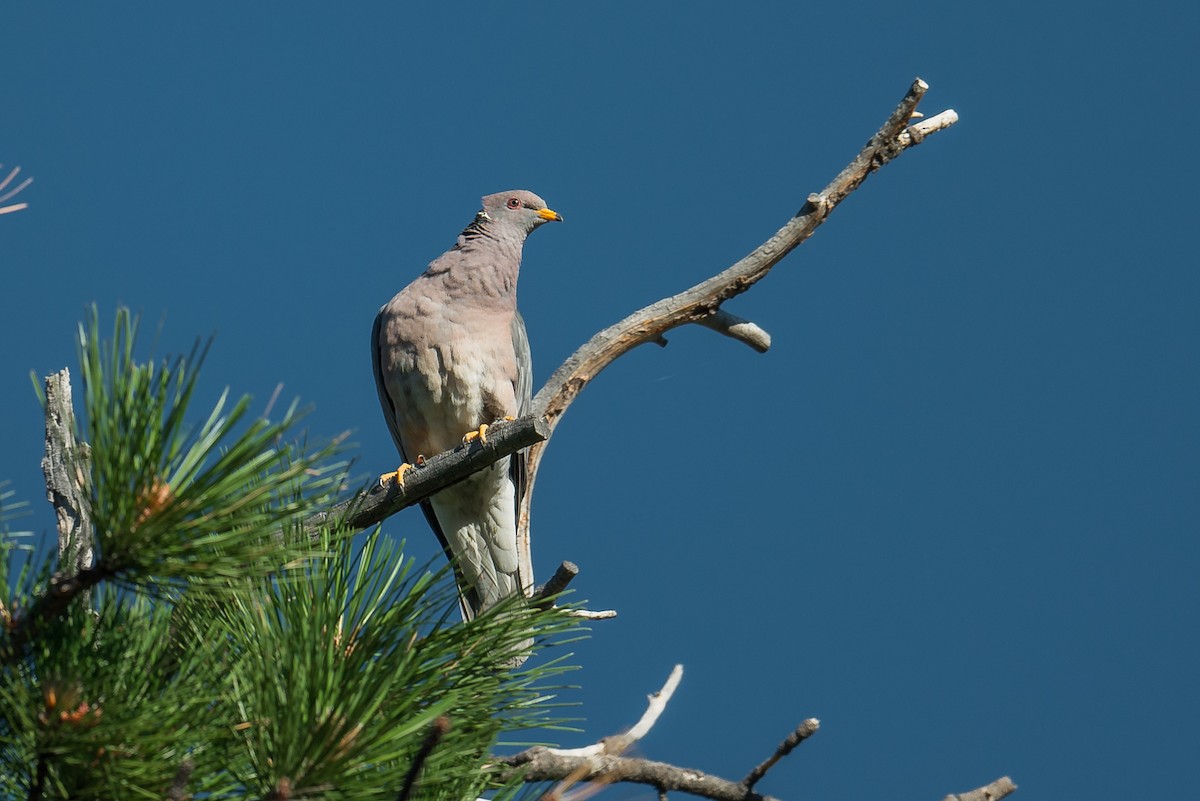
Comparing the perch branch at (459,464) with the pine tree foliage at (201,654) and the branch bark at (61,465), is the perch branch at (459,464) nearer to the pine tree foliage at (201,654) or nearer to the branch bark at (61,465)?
the branch bark at (61,465)

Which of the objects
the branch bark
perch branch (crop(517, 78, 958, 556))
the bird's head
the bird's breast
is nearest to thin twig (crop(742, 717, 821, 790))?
the branch bark

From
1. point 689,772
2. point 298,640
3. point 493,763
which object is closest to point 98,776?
point 298,640

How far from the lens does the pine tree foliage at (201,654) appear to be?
154 cm

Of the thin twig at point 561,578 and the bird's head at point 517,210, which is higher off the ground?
the bird's head at point 517,210

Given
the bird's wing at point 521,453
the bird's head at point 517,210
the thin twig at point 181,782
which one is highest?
the bird's head at point 517,210

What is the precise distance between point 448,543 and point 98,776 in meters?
3.69

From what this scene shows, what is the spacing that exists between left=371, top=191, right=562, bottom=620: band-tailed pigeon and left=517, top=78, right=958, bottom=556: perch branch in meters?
0.40

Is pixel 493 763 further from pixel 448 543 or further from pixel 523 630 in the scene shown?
pixel 448 543

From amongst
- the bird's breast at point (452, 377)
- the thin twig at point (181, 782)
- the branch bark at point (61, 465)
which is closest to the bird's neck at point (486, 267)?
the bird's breast at point (452, 377)

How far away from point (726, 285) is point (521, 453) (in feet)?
3.39

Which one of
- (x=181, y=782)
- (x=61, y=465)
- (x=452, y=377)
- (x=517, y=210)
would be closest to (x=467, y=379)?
(x=452, y=377)

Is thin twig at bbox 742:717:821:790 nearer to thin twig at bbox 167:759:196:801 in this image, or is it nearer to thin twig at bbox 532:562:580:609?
thin twig at bbox 532:562:580:609

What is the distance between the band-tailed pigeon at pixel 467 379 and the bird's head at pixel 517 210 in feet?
0.73

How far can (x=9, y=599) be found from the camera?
1641 mm
